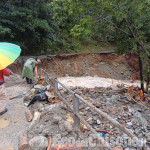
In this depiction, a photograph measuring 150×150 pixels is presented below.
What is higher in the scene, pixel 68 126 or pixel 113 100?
pixel 68 126

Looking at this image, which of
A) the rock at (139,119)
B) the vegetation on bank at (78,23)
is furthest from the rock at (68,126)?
the vegetation on bank at (78,23)

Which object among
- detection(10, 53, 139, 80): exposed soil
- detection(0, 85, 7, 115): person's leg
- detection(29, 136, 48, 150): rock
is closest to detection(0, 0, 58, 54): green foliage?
detection(10, 53, 139, 80): exposed soil

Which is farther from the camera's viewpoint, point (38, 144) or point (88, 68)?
point (88, 68)

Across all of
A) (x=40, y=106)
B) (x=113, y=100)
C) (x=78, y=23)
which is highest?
(x=78, y=23)

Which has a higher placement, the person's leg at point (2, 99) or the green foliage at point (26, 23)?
the green foliage at point (26, 23)

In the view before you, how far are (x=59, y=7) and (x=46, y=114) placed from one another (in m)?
11.5

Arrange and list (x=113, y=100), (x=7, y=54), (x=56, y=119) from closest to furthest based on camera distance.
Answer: (x=56, y=119) < (x=7, y=54) < (x=113, y=100)

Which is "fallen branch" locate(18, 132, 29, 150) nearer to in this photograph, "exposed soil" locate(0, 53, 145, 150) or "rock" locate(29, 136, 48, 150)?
"rock" locate(29, 136, 48, 150)

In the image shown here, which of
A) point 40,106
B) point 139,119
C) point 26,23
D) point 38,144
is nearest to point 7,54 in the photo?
point 40,106

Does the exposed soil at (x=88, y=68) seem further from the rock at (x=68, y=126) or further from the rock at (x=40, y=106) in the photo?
the rock at (x=68, y=126)

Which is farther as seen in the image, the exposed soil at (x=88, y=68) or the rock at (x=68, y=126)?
the exposed soil at (x=88, y=68)

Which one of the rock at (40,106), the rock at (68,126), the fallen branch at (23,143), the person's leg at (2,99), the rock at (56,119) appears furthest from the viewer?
the person's leg at (2,99)

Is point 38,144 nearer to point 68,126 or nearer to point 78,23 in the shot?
point 68,126

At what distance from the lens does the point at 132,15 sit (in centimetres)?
706
